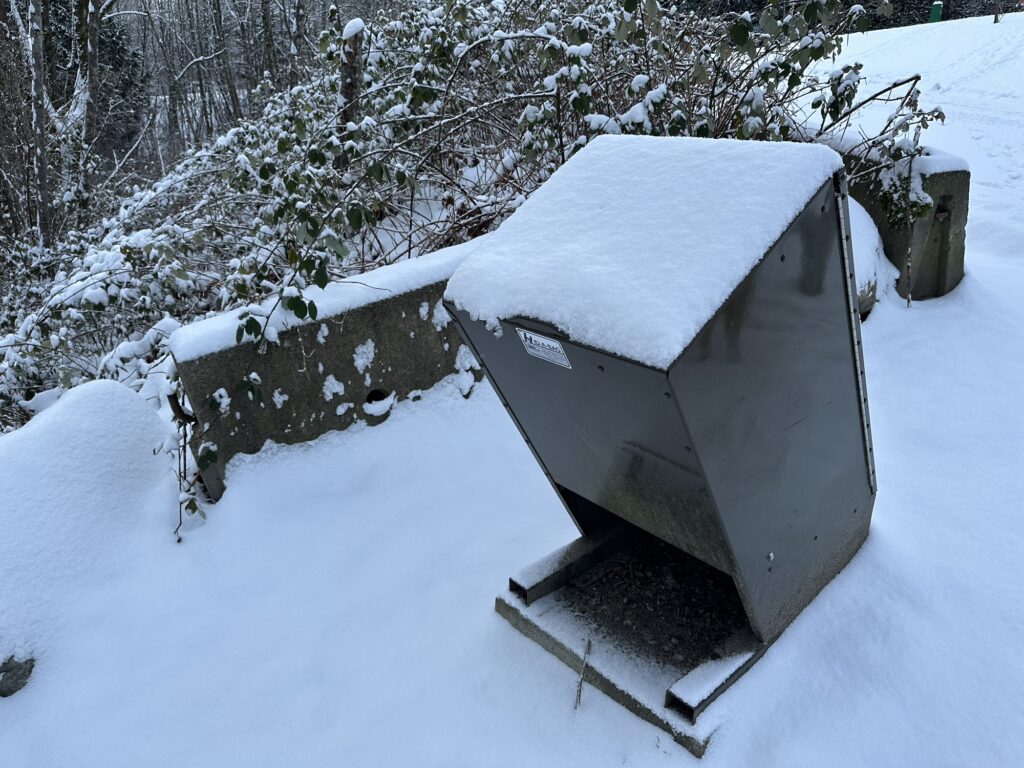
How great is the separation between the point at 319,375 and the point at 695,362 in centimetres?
228

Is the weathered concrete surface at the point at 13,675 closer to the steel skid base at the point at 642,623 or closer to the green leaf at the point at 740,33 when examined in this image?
the steel skid base at the point at 642,623

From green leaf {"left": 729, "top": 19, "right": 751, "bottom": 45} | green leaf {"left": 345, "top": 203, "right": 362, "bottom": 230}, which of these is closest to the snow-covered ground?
green leaf {"left": 345, "top": 203, "right": 362, "bottom": 230}

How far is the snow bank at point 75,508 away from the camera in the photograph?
2.73m

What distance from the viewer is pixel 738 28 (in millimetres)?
3088

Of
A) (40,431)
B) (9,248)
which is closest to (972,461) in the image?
(40,431)

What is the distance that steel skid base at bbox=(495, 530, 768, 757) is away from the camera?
207 centimetres

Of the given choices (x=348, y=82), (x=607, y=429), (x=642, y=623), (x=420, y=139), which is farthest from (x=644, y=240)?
(x=348, y=82)

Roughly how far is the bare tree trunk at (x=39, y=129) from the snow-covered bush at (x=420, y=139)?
145 centimetres

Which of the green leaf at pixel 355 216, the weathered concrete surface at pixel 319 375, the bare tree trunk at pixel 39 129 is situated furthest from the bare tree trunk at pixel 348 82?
the bare tree trunk at pixel 39 129

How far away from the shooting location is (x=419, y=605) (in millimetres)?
2736

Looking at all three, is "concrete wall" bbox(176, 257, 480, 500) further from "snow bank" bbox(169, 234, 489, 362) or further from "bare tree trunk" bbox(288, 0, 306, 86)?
"bare tree trunk" bbox(288, 0, 306, 86)

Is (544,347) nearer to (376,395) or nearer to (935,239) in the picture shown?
(376,395)

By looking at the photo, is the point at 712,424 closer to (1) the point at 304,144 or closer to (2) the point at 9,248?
(1) the point at 304,144

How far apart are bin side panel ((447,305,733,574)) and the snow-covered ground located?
0.58 meters
